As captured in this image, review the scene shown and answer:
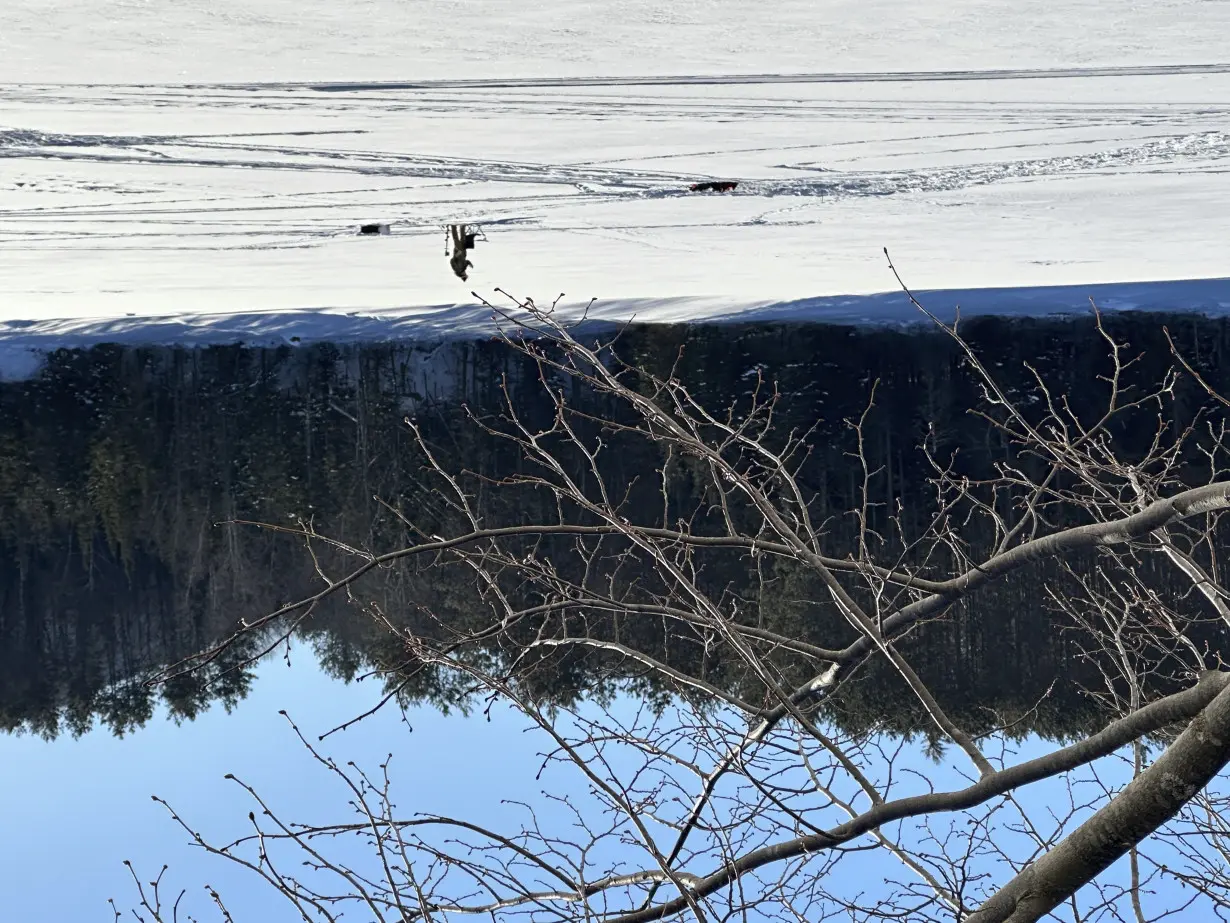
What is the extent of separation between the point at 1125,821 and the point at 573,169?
6.27 metres

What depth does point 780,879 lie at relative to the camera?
374 cm

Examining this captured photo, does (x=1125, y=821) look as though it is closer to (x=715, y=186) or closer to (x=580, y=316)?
(x=580, y=316)

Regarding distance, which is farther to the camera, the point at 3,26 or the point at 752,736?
the point at 3,26

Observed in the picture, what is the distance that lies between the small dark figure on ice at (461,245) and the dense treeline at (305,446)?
780mm

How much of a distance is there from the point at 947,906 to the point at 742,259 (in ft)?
16.3

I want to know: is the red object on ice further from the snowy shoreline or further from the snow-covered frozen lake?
the snowy shoreline

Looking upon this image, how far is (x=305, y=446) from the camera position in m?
8.96

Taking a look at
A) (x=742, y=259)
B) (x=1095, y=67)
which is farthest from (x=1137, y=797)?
(x=1095, y=67)

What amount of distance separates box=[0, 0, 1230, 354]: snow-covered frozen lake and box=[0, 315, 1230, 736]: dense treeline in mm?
316

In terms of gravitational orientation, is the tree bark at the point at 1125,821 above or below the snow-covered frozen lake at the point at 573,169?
below

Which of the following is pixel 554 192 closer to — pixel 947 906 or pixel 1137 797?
pixel 947 906

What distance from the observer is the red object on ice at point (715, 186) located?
8.16 m

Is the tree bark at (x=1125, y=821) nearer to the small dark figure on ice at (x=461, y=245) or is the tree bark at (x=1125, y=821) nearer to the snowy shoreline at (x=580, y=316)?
the snowy shoreline at (x=580, y=316)

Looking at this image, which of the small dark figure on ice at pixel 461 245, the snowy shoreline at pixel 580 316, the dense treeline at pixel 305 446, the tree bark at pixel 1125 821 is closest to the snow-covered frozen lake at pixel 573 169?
the snowy shoreline at pixel 580 316
